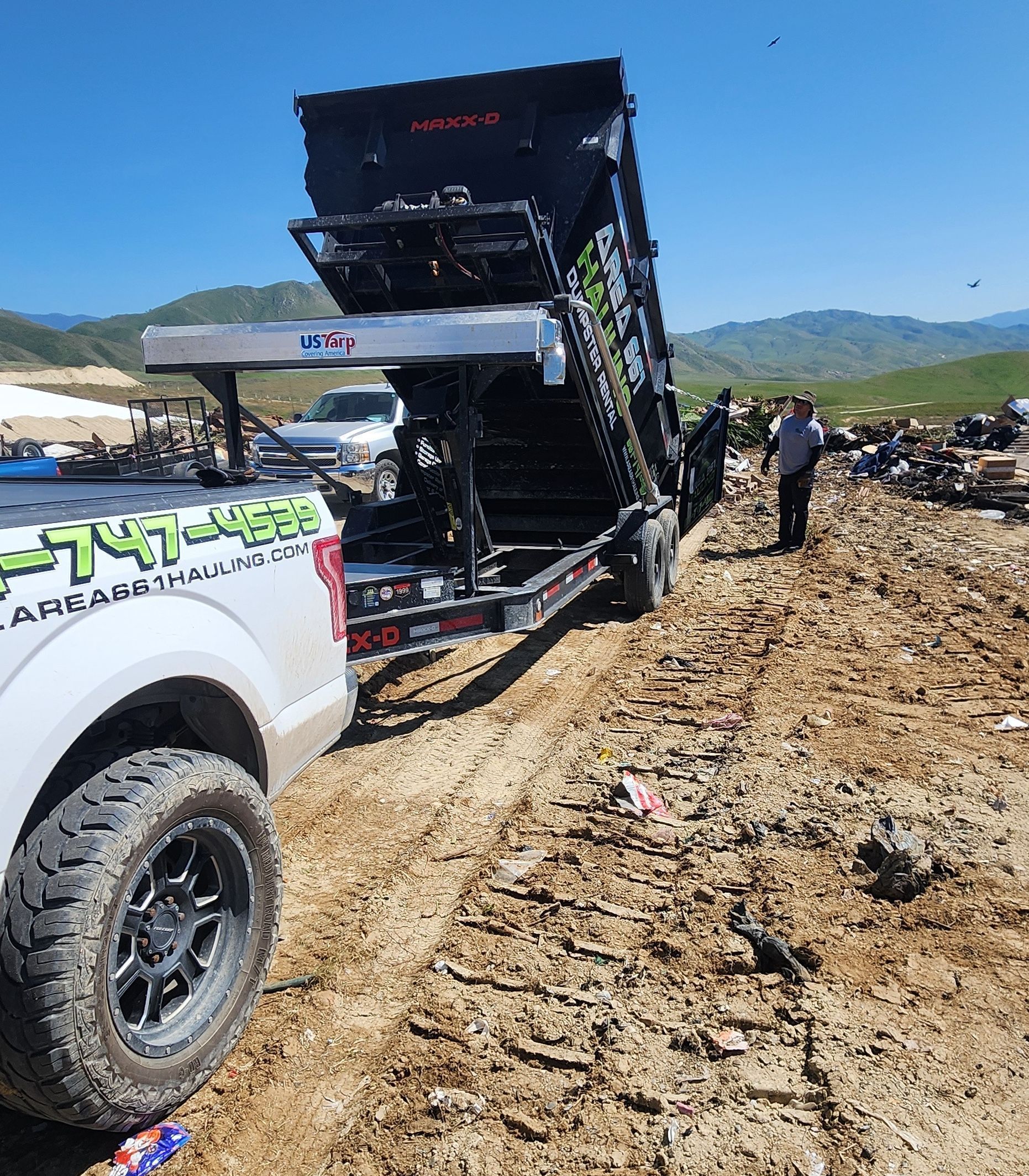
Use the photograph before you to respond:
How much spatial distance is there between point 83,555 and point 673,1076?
2439 millimetres

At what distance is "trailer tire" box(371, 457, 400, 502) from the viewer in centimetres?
1430

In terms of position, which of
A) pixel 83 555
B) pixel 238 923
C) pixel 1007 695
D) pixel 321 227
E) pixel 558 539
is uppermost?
pixel 321 227

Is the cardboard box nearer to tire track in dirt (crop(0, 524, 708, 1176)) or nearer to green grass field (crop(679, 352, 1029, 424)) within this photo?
tire track in dirt (crop(0, 524, 708, 1176))

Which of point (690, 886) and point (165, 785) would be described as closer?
point (165, 785)

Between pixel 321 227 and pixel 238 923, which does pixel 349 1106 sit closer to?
pixel 238 923

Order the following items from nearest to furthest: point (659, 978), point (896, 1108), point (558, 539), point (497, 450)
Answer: point (896, 1108)
point (659, 978)
point (497, 450)
point (558, 539)

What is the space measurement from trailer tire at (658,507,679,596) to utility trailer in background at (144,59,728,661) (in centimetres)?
13

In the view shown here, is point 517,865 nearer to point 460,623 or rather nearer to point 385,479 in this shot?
point 460,623

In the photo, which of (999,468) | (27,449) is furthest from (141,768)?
(27,449)

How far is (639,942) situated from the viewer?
345 centimetres

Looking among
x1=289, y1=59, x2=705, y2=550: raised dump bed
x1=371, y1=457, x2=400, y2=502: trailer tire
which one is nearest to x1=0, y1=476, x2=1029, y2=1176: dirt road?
x1=289, y1=59, x2=705, y2=550: raised dump bed

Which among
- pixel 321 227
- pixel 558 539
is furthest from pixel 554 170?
pixel 558 539

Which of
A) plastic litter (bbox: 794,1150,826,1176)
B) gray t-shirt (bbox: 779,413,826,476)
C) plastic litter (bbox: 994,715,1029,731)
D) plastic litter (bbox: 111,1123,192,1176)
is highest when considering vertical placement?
gray t-shirt (bbox: 779,413,826,476)

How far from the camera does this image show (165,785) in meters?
2.42
